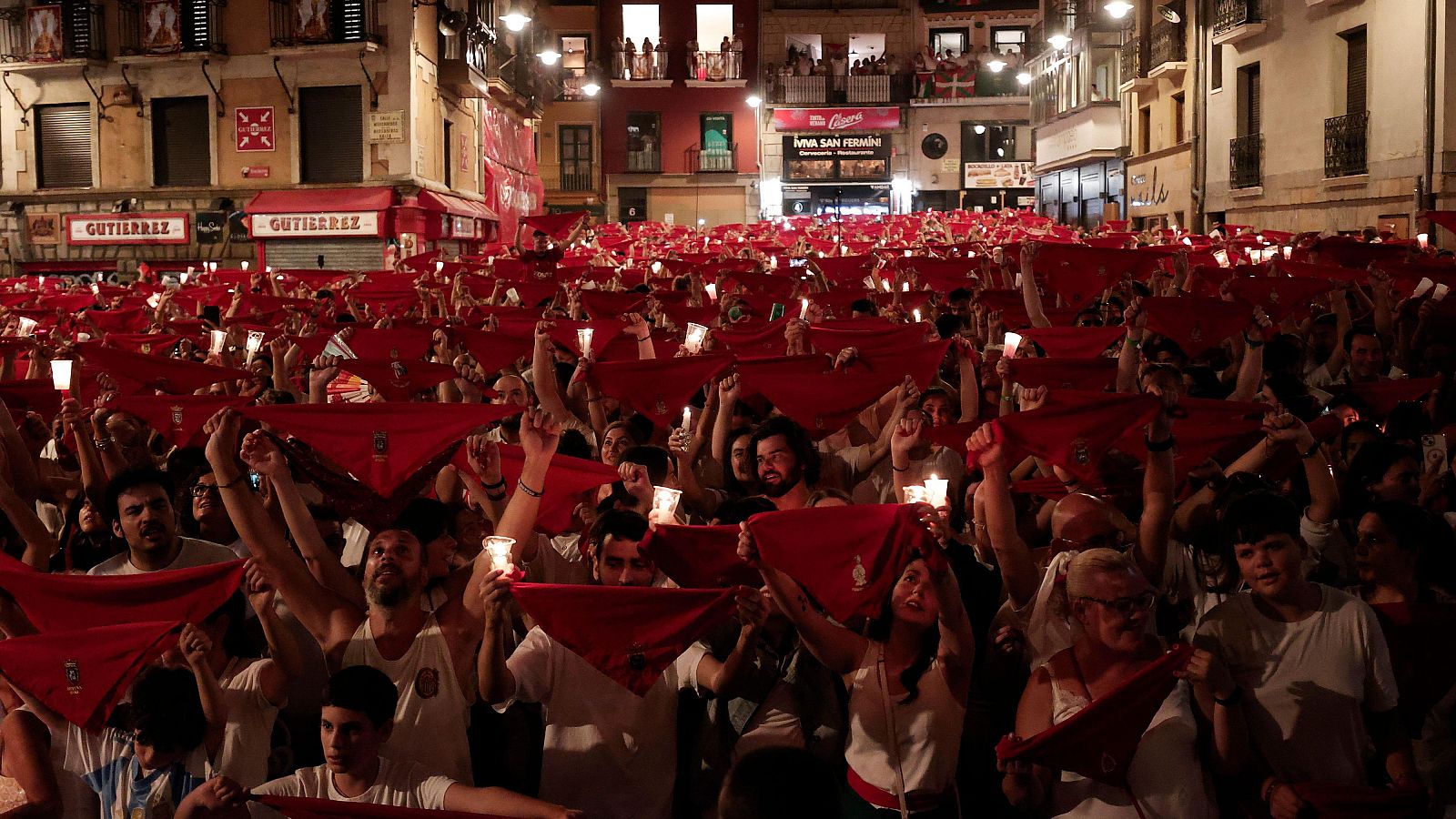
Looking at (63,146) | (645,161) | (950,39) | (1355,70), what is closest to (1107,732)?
→ (1355,70)

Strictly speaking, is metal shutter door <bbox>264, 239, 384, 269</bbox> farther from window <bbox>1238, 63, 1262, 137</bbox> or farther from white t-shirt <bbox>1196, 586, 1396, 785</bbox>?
white t-shirt <bbox>1196, 586, 1396, 785</bbox>

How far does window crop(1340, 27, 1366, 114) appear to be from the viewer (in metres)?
22.0

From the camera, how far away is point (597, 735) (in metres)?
4.54

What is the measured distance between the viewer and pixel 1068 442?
6137 millimetres

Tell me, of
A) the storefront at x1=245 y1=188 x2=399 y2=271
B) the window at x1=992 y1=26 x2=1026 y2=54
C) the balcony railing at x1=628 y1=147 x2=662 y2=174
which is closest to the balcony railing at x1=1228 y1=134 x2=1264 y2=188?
the storefront at x1=245 y1=188 x2=399 y2=271

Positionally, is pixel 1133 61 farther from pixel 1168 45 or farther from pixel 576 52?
pixel 576 52

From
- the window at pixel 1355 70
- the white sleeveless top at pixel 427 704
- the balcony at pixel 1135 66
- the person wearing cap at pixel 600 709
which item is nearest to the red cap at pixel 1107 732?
the person wearing cap at pixel 600 709

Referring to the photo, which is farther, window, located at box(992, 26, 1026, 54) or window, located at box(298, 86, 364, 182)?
window, located at box(992, 26, 1026, 54)

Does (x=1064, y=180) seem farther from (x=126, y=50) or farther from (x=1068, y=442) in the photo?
(x=1068, y=442)

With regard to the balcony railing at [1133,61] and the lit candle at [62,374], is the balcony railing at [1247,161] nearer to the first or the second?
the balcony railing at [1133,61]

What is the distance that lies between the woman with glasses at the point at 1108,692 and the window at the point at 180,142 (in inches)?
1122

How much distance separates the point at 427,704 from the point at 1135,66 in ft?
105

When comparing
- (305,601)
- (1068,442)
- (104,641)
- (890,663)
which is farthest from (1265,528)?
(104,641)

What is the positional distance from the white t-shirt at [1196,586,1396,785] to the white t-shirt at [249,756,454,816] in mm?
2242
